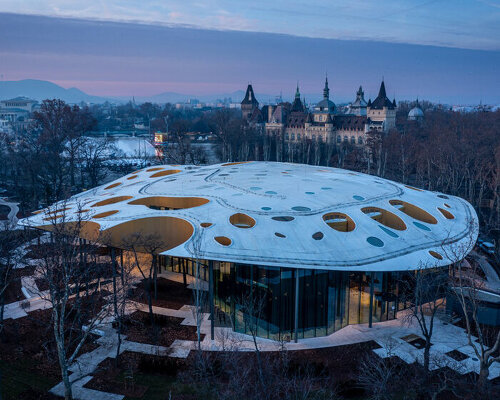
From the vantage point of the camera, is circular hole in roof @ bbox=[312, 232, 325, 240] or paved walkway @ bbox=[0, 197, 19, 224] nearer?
circular hole in roof @ bbox=[312, 232, 325, 240]

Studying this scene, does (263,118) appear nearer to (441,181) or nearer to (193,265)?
(441,181)

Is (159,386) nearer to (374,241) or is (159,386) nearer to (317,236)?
(317,236)

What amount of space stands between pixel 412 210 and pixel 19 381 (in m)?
30.5

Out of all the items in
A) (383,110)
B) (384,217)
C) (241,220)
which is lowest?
(384,217)

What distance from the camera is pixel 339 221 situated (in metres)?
31.3

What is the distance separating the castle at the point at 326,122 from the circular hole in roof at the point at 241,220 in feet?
319

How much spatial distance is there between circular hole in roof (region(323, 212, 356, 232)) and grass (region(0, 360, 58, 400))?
20.4 metres

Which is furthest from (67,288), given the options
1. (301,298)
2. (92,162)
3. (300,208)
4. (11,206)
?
(92,162)

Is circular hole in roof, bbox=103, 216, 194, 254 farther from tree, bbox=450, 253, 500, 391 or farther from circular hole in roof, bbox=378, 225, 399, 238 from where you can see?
tree, bbox=450, 253, 500, 391

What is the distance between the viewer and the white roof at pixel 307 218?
26031 millimetres

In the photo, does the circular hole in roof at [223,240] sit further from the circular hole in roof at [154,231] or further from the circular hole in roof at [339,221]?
the circular hole in roof at [339,221]

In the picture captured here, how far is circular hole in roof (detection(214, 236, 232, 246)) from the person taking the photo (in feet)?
88.4

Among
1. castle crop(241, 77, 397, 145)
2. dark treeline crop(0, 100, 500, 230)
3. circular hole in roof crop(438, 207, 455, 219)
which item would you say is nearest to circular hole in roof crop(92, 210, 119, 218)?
dark treeline crop(0, 100, 500, 230)

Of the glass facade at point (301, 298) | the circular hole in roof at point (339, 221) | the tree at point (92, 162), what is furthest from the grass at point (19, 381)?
the tree at point (92, 162)
